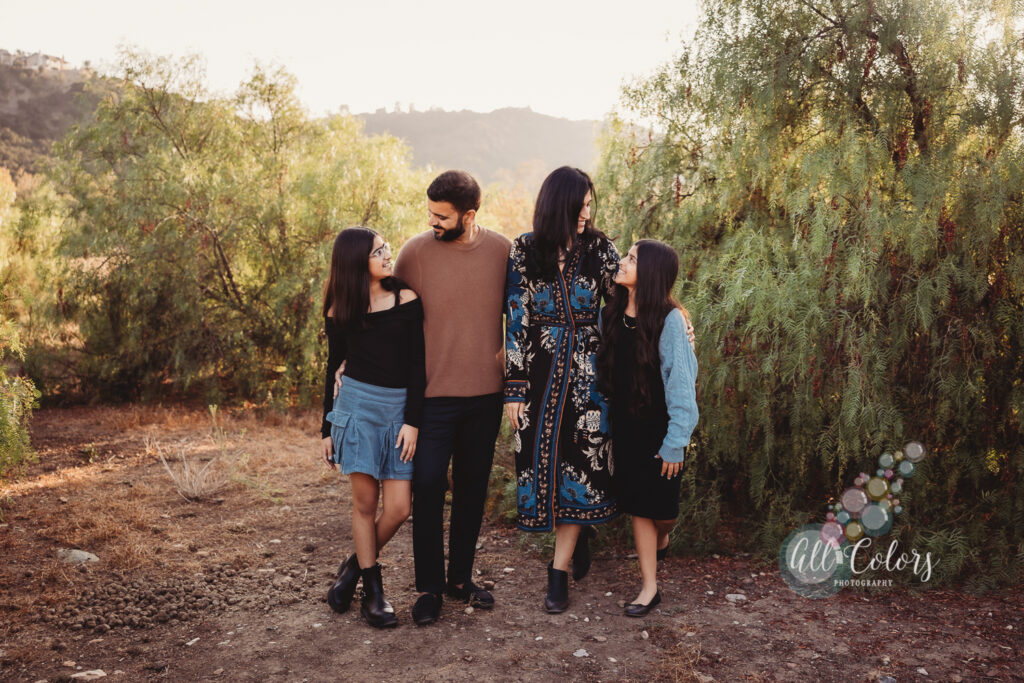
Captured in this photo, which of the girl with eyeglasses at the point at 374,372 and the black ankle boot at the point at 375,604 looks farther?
the black ankle boot at the point at 375,604

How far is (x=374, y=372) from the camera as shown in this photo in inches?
127

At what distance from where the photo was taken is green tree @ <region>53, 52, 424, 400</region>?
8.43 metres

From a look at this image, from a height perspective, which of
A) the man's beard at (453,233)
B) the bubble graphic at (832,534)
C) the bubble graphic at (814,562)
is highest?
the man's beard at (453,233)

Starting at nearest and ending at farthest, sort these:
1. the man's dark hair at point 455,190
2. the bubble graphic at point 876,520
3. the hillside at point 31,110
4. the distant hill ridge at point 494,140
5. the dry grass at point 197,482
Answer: the man's dark hair at point 455,190 → the bubble graphic at point 876,520 → the dry grass at point 197,482 → the hillside at point 31,110 → the distant hill ridge at point 494,140

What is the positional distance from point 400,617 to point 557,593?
747mm

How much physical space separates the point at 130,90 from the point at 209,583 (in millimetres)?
7730

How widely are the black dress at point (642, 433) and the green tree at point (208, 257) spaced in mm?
5361

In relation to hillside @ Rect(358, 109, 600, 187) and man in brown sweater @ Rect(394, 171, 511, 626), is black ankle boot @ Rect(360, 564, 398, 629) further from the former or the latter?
hillside @ Rect(358, 109, 600, 187)

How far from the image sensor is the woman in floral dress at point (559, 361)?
127 inches

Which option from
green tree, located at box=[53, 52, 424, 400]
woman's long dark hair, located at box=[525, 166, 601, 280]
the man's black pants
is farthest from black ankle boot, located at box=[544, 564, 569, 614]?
green tree, located at box=[53, 52, 424, 400]

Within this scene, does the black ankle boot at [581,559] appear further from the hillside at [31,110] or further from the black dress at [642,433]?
the hillside at [31,110]

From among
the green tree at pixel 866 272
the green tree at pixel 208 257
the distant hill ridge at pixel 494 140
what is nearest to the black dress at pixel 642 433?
the green tree at pixel 866 272

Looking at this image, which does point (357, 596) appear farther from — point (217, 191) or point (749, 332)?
point (217, 191)

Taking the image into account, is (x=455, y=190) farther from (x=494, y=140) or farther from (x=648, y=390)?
(x=494, y=140)
